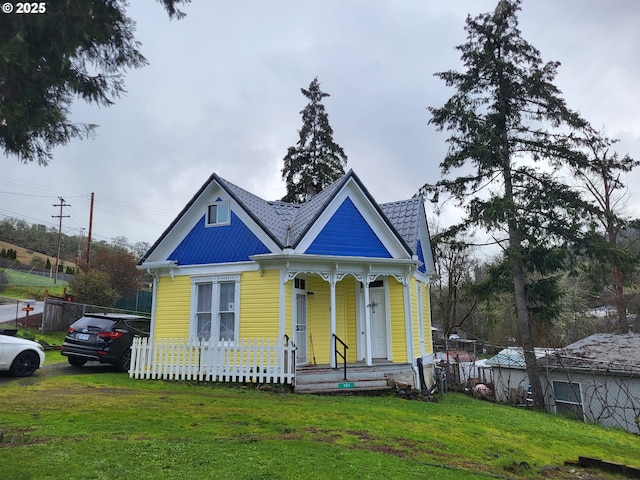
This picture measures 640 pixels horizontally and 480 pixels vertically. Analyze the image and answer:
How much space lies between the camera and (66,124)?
16.6 ft

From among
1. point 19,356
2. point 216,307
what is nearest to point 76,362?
point 19,356

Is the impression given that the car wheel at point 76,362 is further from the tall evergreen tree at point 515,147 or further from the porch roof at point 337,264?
the tall evergreen tree at point 515,147

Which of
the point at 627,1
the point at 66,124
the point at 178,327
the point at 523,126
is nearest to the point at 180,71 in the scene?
the point at 66,124

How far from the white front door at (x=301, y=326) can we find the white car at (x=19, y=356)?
6.92 m

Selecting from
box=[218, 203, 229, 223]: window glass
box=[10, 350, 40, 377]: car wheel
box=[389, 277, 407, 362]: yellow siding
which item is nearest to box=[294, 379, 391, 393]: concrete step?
box=[389, 277, 407, 362]: yellow siding

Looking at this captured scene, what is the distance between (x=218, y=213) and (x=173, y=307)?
131 inches

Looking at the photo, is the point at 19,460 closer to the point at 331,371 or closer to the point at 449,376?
the point at 331,371

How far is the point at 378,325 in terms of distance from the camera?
13719 mm

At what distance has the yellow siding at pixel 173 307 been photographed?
12633mm

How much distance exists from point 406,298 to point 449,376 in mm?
9513

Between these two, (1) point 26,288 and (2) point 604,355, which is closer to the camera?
(2) point 604,355

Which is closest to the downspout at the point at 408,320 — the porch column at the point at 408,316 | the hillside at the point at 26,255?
the porch column at the point at 408,316

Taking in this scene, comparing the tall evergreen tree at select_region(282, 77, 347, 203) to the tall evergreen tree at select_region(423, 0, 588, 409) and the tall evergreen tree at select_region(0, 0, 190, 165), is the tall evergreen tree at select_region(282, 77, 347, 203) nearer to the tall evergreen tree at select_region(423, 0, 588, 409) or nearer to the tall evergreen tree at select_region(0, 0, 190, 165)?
the tall evergreen tree at select_region(423, 0, 588, 409)

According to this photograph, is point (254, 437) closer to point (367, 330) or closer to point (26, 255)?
point (367, 330)
